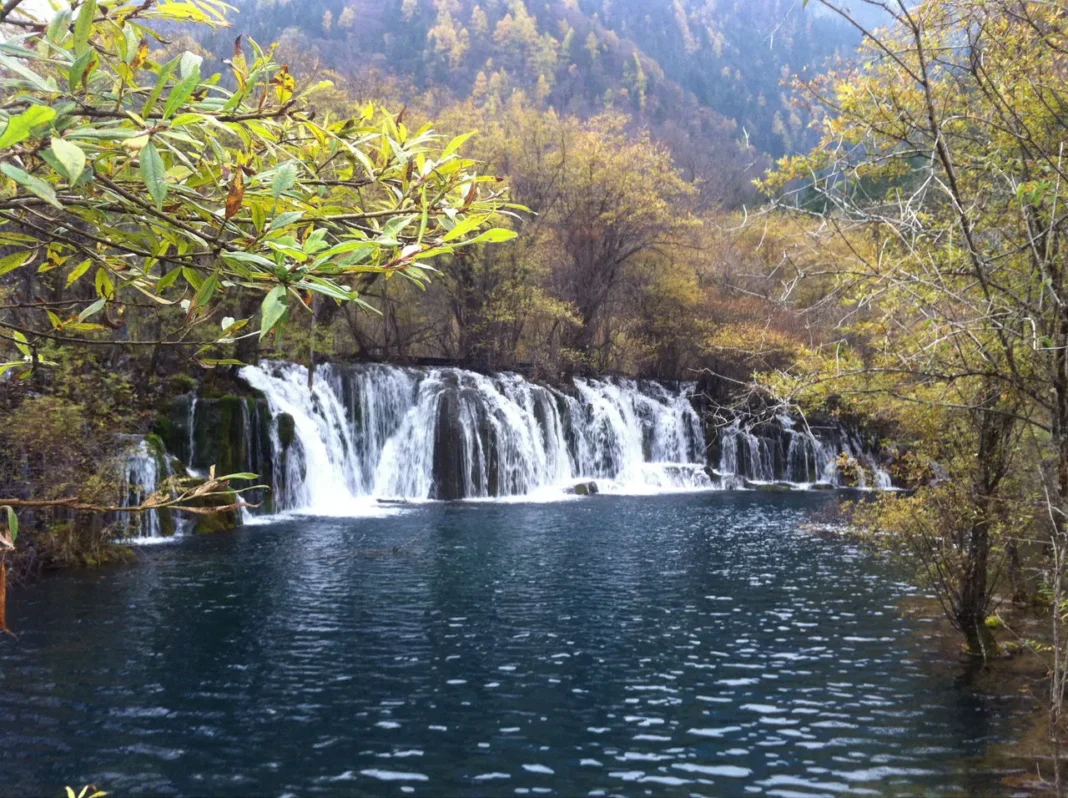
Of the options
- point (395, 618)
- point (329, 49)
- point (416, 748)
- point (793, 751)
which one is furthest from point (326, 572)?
point (329, 49)

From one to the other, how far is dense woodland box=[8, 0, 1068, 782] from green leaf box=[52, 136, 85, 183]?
0.01 meters

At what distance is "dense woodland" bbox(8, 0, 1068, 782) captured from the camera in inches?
77.6

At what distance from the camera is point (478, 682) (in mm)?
9719

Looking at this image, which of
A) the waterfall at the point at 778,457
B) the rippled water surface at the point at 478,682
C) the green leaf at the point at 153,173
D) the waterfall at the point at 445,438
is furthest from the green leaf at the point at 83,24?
the waterfall at the point at 778,457

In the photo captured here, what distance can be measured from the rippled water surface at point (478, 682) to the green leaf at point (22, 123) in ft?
22.2

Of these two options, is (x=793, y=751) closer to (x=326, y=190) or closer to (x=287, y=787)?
(x=287, y=787)

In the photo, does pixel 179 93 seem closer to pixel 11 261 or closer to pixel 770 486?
pixel 11 261

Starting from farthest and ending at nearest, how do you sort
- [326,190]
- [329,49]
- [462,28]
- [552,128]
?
[462,28]
[329,49]
[552,128]
[326,190]

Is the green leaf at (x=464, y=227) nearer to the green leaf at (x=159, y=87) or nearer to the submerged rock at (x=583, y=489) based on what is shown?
the green leaf at (x=159, y=87)

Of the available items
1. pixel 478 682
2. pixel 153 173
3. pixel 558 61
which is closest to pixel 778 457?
pixel 478 682

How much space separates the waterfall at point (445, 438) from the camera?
25.6 m

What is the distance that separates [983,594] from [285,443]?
766 inches

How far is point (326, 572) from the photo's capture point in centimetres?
1530

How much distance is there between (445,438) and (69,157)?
27682mm
